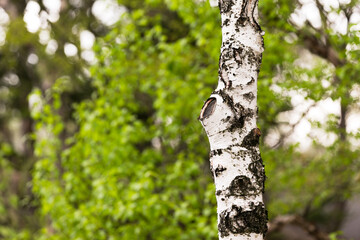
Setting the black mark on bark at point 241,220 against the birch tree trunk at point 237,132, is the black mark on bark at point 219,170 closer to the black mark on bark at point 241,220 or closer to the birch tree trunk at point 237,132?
the birch tree trunk at point 237,132

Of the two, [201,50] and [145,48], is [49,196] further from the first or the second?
[201,50]

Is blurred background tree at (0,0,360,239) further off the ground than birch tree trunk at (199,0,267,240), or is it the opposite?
blurred background tree at (0,0,360,239)

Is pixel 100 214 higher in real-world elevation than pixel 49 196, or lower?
lower

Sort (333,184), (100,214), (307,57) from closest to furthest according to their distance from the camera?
(100,214) < (333,184) < (307,57)

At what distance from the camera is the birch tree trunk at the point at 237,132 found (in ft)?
6.37

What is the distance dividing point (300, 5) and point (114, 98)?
7.74 ft

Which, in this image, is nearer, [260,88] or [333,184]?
[260,88]

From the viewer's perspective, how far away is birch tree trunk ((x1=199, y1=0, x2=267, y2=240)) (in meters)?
1.94

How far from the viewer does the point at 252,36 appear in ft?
6.74

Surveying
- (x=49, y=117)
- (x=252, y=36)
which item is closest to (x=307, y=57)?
(x=49, y=117)

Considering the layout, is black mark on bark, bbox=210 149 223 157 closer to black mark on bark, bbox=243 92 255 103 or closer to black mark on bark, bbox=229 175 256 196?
black mark on bark, bbox=229 175 256 196

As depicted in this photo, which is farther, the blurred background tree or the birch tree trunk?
the blurred background tree

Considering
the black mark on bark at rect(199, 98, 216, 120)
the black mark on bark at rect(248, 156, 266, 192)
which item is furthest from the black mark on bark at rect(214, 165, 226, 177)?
the black mark on bark at rect(199, 98, 216, 120)

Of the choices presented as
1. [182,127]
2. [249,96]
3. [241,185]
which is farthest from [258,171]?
[182,127]
